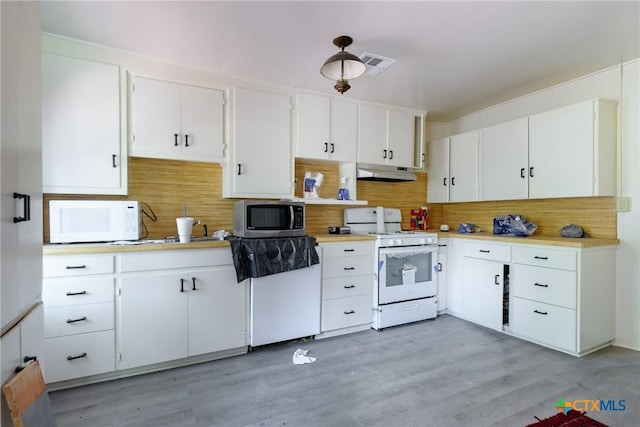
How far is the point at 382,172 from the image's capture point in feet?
11.9

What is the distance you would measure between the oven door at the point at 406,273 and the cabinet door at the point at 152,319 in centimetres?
186

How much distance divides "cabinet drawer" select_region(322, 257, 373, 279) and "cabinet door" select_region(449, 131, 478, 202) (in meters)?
1.54

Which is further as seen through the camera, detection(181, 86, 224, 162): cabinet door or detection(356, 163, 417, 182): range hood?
detection(356, 163, 417, 182): range hood

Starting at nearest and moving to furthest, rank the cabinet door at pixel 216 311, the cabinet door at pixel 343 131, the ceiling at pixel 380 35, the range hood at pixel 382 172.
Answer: the ceiling at pixel 380 35
the cabinet door at pixel 216 311
the cabinet door at pixel 343 131
the range hood at pixel 382 172

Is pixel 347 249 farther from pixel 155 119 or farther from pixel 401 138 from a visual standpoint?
pixel 155 119

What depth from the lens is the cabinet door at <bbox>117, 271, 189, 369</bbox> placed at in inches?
90.2

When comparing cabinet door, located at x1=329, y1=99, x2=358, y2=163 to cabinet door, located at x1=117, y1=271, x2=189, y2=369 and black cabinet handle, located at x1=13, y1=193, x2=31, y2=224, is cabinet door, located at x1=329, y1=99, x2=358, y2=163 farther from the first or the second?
black cabinet handle, located at x1=13, y1=193, x2=31, y2=224

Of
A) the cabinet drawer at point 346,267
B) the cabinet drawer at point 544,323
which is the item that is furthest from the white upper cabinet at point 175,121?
the cabinet drawer at point 544,323

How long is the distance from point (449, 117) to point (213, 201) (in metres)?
3.18

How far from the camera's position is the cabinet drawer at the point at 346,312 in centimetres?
307

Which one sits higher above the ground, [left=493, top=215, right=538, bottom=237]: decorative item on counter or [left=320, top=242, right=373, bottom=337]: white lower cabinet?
[left=493, top=215, right=538, bottom=237]: decorative item on counter

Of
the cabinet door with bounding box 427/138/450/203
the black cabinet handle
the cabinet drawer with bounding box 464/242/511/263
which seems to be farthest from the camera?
the cabinet door with bounding box 427/138/450/203

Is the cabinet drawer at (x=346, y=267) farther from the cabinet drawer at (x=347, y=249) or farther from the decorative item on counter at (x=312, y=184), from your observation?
the decorative item on counter at (x=312, y=184)

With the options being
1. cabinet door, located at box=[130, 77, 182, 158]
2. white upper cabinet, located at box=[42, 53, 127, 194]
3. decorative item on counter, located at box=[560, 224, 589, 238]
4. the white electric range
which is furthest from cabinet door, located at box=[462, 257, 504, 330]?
white upper cabinet, located at box=[42, 53, 127, 194]
